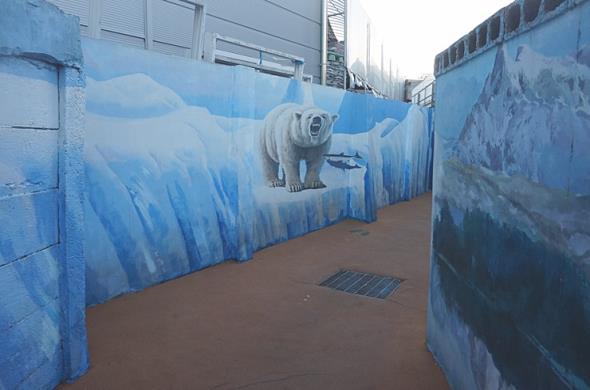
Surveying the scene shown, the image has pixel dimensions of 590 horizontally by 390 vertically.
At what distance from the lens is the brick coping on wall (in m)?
1.75

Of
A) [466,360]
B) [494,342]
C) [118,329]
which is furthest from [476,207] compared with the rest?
[118,329]

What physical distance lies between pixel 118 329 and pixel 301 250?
10.5 feet

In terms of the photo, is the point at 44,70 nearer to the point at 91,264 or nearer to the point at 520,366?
the point at 91,264

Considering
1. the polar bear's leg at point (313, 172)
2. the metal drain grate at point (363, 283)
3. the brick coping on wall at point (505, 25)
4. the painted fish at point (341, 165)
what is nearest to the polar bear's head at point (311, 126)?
the polar bear's leg at point (313, 172)

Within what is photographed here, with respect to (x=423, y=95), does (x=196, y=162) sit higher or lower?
lower

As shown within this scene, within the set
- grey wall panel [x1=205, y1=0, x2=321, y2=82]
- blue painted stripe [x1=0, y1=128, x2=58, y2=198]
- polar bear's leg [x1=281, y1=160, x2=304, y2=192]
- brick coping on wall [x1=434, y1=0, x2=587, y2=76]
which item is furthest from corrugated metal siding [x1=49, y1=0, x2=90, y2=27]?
brick coping on wall [x1=434, y1=0, x2=587, y2=76]

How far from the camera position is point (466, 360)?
2.75 metres

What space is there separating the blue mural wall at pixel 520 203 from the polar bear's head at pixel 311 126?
402cm

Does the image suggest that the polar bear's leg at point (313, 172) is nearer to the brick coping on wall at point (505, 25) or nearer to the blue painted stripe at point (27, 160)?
the brick coping on wall at point (505, 25)

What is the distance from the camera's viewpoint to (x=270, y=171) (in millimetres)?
6645

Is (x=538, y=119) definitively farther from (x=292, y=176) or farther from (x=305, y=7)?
(x=305, y=7)

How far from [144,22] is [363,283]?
7124mm

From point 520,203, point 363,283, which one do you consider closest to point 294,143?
point 363,283

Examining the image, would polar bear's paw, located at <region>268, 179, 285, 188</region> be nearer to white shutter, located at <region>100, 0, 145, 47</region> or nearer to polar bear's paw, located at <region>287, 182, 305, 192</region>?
polar bear's paw, located at <region>287, 182, 305, 192</region>
